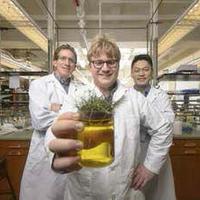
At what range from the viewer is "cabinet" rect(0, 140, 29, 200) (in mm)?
3598

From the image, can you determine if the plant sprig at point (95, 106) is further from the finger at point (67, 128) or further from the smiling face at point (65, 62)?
the smiling face at point (65, 62)

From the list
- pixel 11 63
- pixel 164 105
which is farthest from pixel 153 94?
pixel 11 63

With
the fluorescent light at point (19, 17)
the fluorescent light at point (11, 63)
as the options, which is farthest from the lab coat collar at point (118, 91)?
the fluorescent light at point (11, 63)

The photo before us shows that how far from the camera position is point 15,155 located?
364 cm

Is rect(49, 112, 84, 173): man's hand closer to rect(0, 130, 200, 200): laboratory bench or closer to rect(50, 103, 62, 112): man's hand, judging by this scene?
rect(50, 103, 62, 112): man's hand

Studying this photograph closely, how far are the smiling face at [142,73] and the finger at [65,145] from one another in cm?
178

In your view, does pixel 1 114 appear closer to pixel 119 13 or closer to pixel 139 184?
pixel 139 184

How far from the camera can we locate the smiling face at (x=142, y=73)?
2618mm

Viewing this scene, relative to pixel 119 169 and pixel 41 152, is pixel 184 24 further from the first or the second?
pixel 119 169

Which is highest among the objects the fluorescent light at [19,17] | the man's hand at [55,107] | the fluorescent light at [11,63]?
the fluorescent light at [19,17]

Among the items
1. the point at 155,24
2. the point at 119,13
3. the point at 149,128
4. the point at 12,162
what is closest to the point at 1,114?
the point at 12,162

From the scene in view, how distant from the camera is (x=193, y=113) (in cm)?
432

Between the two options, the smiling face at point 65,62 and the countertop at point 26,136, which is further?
the countertop at point 26,136

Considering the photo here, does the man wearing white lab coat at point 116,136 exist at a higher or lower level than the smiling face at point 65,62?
lower
